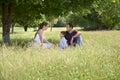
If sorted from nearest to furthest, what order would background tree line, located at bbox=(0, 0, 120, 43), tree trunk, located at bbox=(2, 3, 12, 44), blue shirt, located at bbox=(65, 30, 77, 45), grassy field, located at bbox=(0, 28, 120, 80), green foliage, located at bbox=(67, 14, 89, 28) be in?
1. grassy field, located at bbox=(0, 28, 120, 80)
2. blue shirt, located at bbox=(65, 30, 77, 45)
3. background tree line, located at bbox=(0, 0, 120, 43)
4. tree trunk, located at bbox=(2, 3, 12, 44)
5. green foliage, located at bbox=(67, 14, 89, 28)

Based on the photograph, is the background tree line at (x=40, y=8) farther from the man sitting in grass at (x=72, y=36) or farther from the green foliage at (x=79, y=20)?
the green foliage at (x=79, y=20)

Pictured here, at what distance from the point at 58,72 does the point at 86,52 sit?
78.3 inches

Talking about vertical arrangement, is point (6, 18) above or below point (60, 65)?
above

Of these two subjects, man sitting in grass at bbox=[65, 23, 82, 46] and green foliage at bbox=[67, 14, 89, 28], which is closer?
man sitting in grass at bbox=[65, 23, 82, 46]

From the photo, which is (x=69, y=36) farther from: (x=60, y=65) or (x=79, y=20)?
(x=79, y=20)

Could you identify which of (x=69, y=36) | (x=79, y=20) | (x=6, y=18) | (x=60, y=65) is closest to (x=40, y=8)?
(x=6, y=18)

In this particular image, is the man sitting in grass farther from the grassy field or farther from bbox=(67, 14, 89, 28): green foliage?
bbox=(67, 14, 89, 28): green foliage

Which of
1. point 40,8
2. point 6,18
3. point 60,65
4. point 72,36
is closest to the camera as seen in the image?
point 60,65

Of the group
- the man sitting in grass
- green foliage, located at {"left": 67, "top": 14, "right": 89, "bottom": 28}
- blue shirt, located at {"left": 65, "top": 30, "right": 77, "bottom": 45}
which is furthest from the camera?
green foliage, located at {"left": 67, "top": 14, "right": 89, "bottom": 28}

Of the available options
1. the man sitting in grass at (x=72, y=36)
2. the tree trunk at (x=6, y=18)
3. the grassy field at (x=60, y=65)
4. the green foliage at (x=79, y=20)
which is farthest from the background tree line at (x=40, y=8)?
the green foliage at (x=79, y=20)

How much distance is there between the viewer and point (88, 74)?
6.34 m

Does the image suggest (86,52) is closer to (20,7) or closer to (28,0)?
(28,0)

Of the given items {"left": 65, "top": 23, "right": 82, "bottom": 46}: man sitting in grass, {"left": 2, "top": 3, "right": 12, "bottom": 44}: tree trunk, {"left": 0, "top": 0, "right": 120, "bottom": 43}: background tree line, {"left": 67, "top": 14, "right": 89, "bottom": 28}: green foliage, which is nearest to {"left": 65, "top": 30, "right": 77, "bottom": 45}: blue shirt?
{"left": 65, "top": 23, "right": 82, "bottom": 46}: man sitting in grass

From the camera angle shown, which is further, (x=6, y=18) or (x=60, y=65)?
(x=6, y=18)
